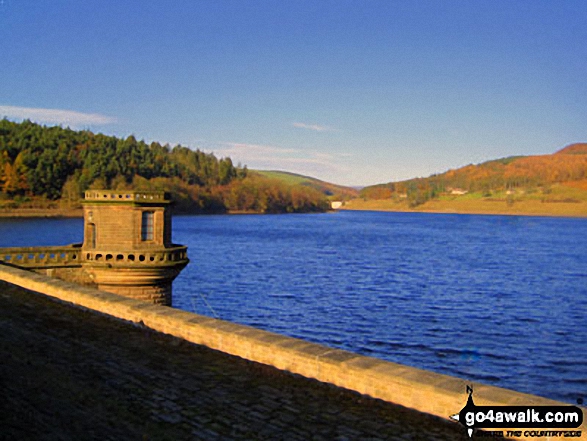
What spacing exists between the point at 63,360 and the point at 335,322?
2424 centimetres

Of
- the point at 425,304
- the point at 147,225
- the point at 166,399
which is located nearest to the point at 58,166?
the point at 425,304

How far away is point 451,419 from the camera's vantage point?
7.64 metres

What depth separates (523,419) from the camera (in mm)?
7164

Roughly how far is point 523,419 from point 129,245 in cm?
2113

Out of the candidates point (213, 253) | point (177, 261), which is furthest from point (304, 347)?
point (213, 253)

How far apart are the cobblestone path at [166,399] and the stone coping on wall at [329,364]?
0.56 ft

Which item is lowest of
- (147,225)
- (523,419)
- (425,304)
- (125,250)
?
(425,304)

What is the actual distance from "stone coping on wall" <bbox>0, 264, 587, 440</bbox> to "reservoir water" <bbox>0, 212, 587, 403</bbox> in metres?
15.0

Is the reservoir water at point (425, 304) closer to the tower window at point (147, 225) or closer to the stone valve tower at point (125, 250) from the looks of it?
the stone valve tower at point (125, 250)

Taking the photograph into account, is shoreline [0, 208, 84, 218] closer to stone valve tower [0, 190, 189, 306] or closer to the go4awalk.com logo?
stone valve tower [0, 190, 189, 306]

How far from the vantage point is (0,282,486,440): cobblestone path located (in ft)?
24.3

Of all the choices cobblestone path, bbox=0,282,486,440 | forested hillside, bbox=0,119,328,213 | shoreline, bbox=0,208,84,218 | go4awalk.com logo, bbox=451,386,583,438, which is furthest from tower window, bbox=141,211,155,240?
shoreline, bbox=0,208,84,218

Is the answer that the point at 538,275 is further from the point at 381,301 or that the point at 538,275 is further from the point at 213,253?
the point at 213,253

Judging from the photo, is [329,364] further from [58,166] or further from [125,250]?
[58,166]
